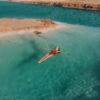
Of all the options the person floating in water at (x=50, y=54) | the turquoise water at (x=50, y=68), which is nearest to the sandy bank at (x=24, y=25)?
the turquoise water at (x=50, y=68)

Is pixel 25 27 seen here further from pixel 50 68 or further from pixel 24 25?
pixel 50 68

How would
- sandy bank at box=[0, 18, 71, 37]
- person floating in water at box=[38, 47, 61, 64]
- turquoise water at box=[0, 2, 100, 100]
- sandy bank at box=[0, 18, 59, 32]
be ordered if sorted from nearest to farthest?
turquoise water at box=[0, 2, 100, 100], person floating in water at box=[38, 47, 61, 64], sandy bank at box=[0, 18, 71, 37], sandy bank at box=[0, 18, 59, 32]

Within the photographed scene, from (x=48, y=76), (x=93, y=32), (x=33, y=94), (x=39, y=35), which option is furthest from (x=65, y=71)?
(x=93, y=32)

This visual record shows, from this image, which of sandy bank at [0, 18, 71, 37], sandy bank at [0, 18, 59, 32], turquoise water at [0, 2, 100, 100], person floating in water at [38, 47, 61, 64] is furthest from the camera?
sandy bank at [0, 18, 59, 32]

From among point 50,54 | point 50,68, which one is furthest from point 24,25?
point 50,68

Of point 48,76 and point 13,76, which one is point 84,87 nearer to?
point 48,76

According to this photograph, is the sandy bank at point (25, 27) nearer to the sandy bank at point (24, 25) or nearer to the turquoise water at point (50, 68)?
the sandy bank at point (24, 25)

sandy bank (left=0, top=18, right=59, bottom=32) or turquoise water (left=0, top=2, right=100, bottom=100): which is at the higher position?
turquoise water (left=0, top=2, right=100, bottom=100)

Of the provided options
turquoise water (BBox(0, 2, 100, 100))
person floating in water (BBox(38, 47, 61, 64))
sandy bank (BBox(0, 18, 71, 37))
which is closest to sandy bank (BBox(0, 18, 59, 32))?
sandy bank (BBox(0, 18, 71, 37))

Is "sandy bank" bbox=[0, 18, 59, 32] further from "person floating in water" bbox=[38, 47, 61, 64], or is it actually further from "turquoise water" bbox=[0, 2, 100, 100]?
"person floating in water" bbox=[38, 47, 61, 64]
